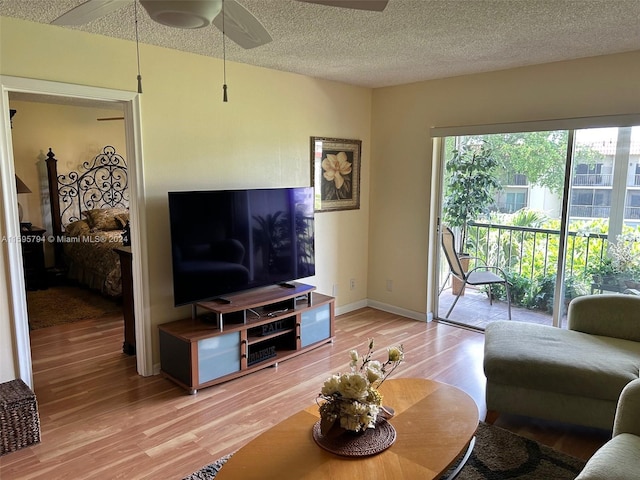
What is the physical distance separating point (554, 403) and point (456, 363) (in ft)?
3.46

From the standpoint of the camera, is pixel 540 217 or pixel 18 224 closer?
pixel 18 224

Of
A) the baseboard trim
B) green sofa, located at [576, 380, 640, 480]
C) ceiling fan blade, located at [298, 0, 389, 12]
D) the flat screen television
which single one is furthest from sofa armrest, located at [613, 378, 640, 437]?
the baseboard trim

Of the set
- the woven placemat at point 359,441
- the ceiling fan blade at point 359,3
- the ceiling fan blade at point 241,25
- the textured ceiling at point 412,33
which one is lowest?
the woven placemat at point 359,441

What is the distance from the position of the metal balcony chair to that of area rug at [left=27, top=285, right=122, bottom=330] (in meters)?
3.46

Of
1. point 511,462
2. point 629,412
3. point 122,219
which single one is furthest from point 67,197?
point 629,412

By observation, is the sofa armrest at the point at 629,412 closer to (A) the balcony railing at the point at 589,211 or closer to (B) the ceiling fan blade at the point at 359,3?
(B) the ceiling fan blade at the point at 359,3

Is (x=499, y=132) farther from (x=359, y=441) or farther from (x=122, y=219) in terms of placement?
(x=122, y=219)

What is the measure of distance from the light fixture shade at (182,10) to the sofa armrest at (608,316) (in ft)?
9.56

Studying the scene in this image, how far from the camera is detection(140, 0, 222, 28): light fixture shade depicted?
1.41m

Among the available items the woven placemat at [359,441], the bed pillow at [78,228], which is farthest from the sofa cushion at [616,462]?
the bed pillow at [78,228]

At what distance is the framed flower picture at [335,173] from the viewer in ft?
14.6

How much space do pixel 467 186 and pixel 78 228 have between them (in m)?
4.66

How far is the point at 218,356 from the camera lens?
324 cm

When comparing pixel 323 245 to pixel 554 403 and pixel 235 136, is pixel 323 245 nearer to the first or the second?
pixel 235 136
